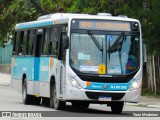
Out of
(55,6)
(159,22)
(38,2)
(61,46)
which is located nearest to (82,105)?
(61,46)

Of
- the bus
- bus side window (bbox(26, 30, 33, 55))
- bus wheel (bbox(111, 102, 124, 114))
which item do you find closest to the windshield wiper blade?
the bus

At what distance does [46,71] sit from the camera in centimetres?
2356

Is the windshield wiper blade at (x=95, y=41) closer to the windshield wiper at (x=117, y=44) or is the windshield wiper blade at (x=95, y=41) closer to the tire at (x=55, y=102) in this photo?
the windshield wiper at (x=117, y=44)

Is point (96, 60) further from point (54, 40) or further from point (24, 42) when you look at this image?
point (24, 42)

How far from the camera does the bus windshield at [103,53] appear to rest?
21031mm

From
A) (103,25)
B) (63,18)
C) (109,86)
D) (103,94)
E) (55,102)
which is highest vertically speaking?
(63,18)

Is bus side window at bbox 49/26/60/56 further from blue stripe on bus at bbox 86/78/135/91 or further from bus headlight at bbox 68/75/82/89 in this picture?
blue stripe on bus at bbox 86/78/135/91

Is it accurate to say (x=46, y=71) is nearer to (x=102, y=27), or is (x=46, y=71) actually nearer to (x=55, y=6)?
(x=102, y=27)

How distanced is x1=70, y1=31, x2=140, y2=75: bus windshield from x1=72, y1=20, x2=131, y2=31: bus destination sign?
0.63ft

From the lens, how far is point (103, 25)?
849 inches

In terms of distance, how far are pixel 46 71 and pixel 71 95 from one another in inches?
117

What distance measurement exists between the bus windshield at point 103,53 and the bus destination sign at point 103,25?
7.5 inches

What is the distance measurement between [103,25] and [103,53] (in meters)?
0.96

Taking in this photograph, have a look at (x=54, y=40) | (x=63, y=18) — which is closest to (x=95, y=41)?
(x=63, y=18)
